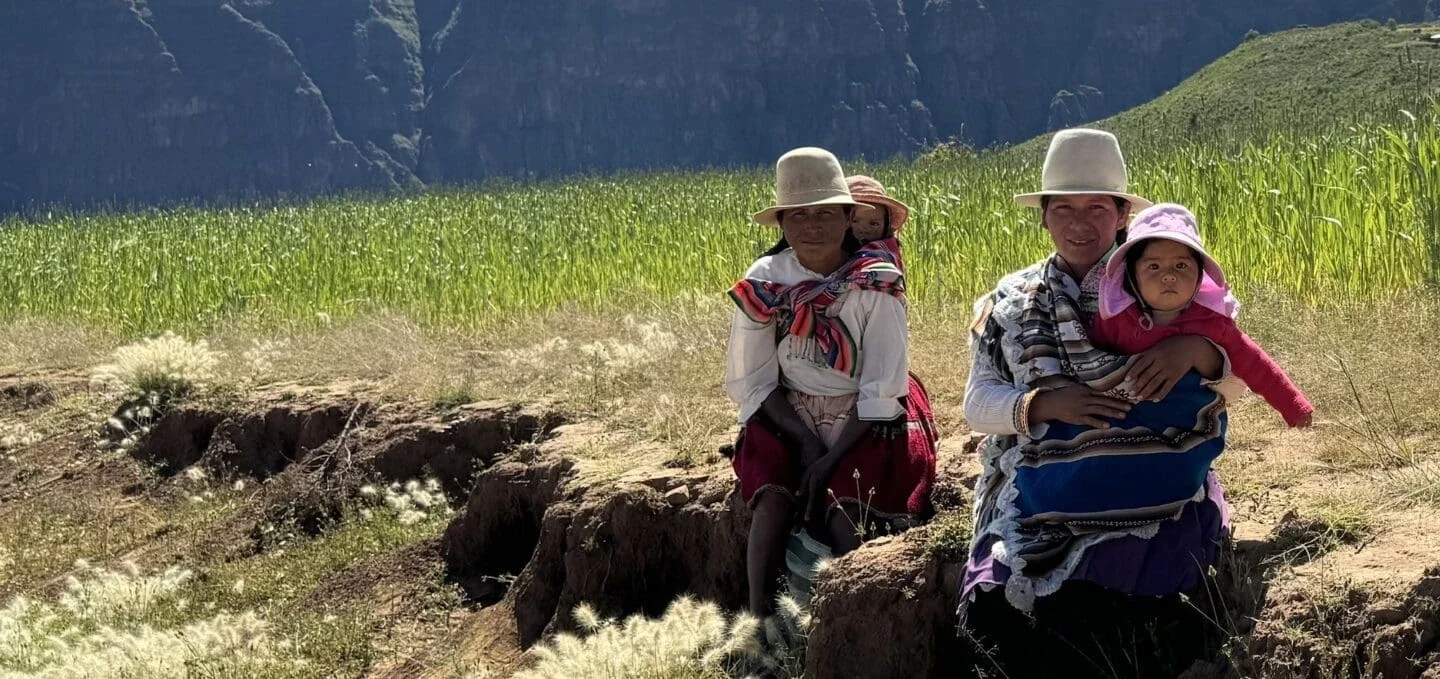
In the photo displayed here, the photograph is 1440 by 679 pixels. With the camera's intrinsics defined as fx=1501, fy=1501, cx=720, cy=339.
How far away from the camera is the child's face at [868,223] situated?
17.3 ft

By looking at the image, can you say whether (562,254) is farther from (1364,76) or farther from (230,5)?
(230,5)

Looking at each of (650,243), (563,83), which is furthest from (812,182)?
(563,83)

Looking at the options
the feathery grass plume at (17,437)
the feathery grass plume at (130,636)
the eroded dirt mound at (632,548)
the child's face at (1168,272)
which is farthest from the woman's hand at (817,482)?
the feathery grass plume at (17,437)

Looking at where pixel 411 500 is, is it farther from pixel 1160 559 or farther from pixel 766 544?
pixel 1160 559

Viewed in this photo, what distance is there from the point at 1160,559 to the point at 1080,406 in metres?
0.43

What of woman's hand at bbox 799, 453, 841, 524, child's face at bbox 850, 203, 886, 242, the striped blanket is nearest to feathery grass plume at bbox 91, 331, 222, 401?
child's face at bbox 850, 203, 886, 242

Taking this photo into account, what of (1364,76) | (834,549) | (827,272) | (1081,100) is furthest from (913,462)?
(1081,100)

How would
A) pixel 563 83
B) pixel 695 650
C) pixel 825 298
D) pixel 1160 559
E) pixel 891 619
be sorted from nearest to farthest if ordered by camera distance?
pixel 1160 559 → pixel 891 619 → pixel 695 650 → pixel 825 298 → pixel 563 83

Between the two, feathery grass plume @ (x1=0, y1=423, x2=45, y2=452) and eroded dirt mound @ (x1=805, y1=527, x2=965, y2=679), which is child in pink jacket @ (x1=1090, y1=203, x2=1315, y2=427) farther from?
feathery grass plume @ (x1=0, y1=423, x2=45, y2=452)

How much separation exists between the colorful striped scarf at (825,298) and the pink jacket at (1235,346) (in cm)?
131

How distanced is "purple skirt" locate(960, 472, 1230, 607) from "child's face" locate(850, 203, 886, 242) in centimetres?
171

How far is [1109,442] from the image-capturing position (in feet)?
12.5

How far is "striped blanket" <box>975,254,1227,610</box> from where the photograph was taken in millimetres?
3758

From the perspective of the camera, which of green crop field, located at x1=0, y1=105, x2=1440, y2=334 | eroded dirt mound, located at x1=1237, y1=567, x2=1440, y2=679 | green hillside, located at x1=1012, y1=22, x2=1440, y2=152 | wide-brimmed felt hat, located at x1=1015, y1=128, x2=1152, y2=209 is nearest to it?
eroded dirt mound, located at x1=1237, y1=567, x2=1440, y2=679
